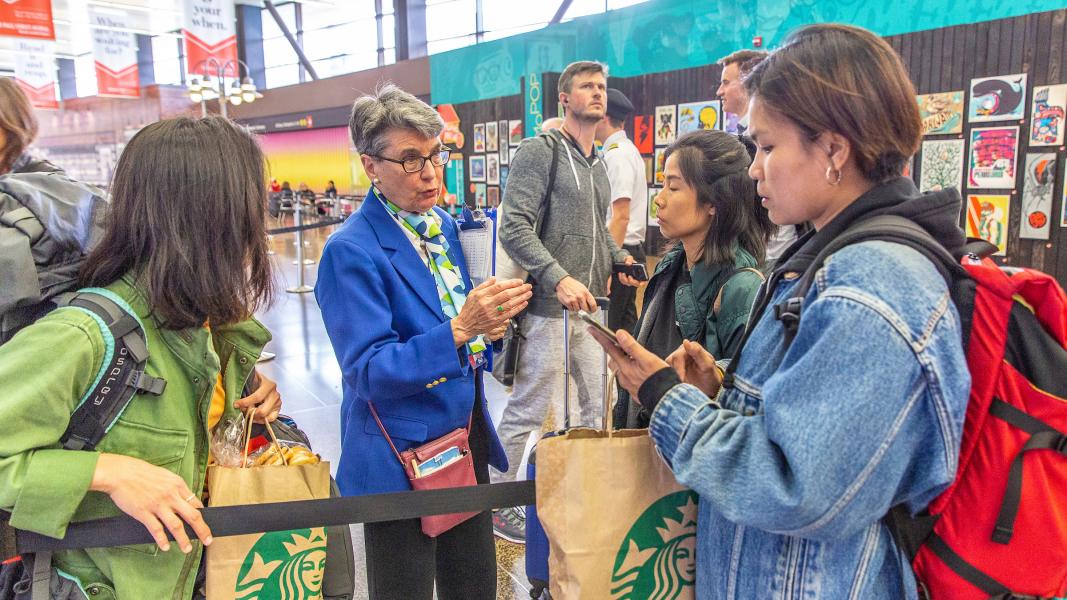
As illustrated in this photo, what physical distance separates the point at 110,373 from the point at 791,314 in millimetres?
1162

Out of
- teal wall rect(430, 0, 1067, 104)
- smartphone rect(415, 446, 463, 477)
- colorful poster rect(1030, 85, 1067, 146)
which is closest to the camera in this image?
smartphone rect(415, 446, 463, 477)

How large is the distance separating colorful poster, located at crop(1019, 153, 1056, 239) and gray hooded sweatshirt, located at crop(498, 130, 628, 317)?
333 centimetres

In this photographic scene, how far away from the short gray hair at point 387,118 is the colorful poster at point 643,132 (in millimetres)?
5855

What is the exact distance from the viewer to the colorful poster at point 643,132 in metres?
7.51

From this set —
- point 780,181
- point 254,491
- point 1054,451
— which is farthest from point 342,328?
point 1054,451

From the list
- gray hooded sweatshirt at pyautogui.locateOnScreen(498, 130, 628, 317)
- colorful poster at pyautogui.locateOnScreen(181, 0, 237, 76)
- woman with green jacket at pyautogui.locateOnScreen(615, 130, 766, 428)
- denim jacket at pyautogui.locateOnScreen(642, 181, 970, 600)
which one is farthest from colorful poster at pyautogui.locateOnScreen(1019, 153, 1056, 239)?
colorful poster at pyautogui.locateOnScreen(181, 0, 237, 76)

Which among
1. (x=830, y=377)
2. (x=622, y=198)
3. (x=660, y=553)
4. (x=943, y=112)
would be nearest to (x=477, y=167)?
(x=622, y=198)

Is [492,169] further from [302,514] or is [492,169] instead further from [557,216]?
[302,514]

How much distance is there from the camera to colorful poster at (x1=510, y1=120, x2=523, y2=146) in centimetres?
944

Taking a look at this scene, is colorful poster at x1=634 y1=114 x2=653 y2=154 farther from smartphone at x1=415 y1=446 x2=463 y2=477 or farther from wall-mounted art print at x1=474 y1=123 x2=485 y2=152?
smartphone at x1=415 y1=446 x2=463 y2=477

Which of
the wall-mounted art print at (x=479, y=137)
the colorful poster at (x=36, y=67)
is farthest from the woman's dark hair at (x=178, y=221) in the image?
the colorful poster at (x=36, y=67)

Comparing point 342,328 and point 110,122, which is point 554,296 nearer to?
point 342,328

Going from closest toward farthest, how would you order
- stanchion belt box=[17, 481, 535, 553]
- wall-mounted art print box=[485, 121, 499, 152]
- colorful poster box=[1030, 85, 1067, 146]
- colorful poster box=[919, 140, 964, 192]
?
stanchion belt box=[17, 481, 535, 553] → colorful poster box=[1030, 85, 1067, 146] → colorful poster box=[919, 140, 964, 192] → wall-mounted art print box=[485, 121, 499, 152]

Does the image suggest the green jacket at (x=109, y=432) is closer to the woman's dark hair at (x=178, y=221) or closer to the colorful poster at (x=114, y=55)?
the woman's dark hair at (x=178, y=221)
